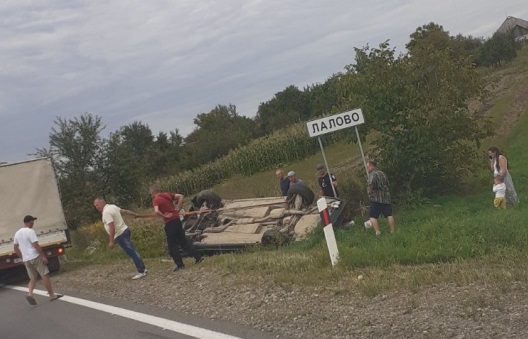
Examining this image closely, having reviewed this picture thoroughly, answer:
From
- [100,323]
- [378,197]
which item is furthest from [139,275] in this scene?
[378,197]

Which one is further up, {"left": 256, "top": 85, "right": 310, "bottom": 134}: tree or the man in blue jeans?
{"left": 256, "top": 85, "right": 310, "bottom": 134}: tree

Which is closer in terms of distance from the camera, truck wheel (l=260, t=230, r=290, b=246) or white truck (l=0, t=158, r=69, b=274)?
truck wheel (l=260, t=230, r=290, b=246)

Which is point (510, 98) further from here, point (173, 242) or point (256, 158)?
point (173, 242)

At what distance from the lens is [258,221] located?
45.3 feet

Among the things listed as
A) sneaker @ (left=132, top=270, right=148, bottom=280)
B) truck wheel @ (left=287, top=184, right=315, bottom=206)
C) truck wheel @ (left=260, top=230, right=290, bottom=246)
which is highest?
truck wheel @ (left=287, top=184, right=315, bottom=206)

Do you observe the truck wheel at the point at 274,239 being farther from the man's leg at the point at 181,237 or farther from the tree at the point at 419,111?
the tree at the point at 419,111

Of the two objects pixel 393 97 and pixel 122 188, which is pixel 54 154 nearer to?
pixel 122 188

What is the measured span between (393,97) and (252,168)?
2700 centimetres

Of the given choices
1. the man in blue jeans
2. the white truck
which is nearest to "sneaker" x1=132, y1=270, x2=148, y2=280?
the man in blue jeans

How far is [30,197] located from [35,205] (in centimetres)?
27

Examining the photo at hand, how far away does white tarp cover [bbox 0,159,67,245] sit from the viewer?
616 inches

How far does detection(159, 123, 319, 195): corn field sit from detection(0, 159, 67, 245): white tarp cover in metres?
24.5

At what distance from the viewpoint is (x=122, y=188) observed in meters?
32.6

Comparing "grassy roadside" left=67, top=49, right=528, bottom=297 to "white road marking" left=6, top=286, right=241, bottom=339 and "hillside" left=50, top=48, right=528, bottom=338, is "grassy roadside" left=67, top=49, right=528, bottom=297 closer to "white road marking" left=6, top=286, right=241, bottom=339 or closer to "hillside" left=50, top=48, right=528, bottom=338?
"hillside" left=50, top=48, right=528, bottom=338
